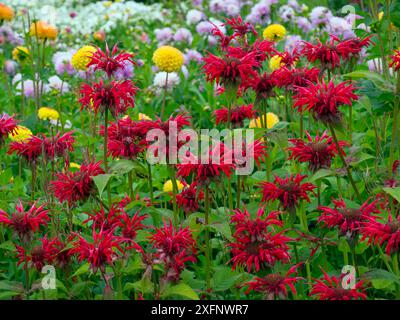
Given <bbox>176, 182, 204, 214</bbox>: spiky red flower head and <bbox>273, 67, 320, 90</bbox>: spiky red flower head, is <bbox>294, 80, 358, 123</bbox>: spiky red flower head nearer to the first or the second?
<bbox>273, 67, 320, 90</bbox>: spiky red flower head

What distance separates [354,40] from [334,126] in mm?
609

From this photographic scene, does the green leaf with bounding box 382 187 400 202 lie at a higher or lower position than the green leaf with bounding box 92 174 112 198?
lower

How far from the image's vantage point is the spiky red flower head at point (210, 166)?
179 cm

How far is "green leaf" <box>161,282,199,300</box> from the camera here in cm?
173

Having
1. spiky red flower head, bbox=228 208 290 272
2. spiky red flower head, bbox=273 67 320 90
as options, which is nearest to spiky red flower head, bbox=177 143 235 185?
spiky red flower head, bbox=228 208 290 272

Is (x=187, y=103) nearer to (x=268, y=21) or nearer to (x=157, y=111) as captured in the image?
(x=157, y=111)

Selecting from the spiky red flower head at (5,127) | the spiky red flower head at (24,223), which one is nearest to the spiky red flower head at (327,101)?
A: the spiky red flower head at (24,223)


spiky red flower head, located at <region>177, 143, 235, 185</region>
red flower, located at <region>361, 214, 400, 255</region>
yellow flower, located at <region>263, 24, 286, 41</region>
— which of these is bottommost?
red flower, located at <region>361, 214, 400, 255</region>

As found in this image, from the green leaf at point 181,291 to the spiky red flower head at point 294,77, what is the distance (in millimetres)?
782

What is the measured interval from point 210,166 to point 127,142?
34cm

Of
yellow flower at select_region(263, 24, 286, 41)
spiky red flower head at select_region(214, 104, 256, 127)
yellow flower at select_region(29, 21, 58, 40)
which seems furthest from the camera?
yellow flower at select_region(29, 21, 58, 40)

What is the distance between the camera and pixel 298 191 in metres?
1.99

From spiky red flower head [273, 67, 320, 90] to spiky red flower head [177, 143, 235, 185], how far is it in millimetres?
526

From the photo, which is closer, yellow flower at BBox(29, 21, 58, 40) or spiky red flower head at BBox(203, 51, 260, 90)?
spiky red flower head at BBox(203, 51, 260, 90)
